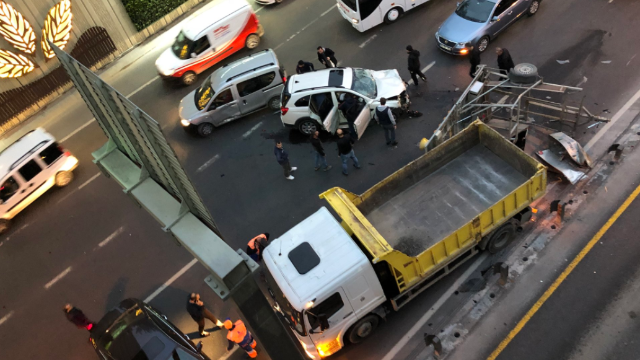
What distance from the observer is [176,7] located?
21.2 m

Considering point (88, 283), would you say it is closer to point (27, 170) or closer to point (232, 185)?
point (27, 170)

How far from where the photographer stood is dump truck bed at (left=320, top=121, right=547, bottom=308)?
9508 millimetres

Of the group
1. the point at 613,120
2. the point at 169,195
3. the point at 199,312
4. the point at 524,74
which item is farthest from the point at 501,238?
the point at 169,195

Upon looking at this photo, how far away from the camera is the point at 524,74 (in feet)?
40.6

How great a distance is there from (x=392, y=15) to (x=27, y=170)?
13004 millimetres

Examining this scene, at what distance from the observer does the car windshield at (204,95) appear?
15.6m

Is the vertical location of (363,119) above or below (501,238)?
above

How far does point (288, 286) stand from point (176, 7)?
1632 cm

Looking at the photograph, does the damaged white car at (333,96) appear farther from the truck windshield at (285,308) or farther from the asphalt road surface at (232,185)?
the truck windshield at (285,308)

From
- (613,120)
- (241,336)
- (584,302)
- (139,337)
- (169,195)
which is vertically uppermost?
(169,195)

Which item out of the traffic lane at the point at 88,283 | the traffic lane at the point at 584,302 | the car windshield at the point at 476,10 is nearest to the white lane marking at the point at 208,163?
the traffic lane at the point at 88,283

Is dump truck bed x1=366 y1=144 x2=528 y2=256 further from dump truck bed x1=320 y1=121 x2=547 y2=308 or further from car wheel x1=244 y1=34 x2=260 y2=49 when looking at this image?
car wheel x1=244 y1=34 x2=260 y2=49

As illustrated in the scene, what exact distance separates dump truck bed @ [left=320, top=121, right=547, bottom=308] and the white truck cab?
340 millimetres

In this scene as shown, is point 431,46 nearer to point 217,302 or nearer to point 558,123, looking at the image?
point 558,123
